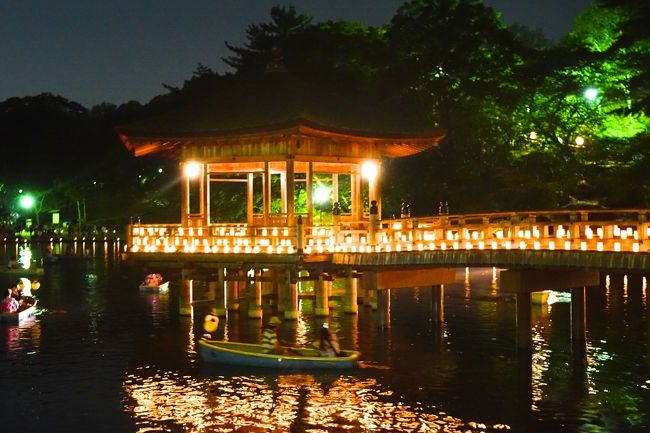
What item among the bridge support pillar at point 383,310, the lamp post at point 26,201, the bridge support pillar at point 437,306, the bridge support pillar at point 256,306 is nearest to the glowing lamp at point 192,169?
the bridge support pillar at point 256,306

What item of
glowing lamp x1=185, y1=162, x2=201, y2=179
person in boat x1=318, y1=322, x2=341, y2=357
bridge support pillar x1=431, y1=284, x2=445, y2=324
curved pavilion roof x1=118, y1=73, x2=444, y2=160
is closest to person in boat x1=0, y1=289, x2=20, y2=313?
curved pavilion roof x1=118, y1=73, x2=444, y2=160

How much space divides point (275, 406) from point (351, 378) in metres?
4.04

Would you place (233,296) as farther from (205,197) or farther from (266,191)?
(266,191)

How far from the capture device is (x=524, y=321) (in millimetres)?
30906

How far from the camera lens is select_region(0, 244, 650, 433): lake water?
2411 cm

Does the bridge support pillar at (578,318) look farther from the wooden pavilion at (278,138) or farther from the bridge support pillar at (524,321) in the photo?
the wooden pavilion at (278,138)

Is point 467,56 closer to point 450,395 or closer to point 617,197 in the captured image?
point 617,197

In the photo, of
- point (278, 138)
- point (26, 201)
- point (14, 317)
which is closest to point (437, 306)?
point (278, 138)

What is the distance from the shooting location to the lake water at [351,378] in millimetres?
24109

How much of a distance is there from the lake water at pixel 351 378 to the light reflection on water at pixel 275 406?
54mm

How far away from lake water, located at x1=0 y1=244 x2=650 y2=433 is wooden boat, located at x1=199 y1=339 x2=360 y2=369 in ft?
1.19

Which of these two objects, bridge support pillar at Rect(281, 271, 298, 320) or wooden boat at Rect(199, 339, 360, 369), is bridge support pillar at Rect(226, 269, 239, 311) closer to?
bridge support pillar at Rect(281, 271, 298, 320)

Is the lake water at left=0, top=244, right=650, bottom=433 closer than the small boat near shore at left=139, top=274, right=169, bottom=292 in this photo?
Yes

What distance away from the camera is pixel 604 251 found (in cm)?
2698
